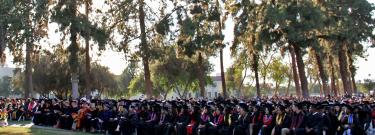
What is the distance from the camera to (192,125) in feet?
57.1

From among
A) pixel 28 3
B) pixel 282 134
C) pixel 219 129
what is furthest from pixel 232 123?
pixel 28 3

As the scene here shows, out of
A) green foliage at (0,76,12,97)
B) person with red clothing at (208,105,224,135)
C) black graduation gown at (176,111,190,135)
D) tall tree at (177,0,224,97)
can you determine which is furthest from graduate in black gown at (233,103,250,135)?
green foliage at (0,76,12,97)

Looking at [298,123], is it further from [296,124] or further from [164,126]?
[164,126]

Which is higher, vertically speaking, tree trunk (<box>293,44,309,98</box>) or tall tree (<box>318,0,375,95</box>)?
tall tree (<box>318,0,375,95</box>)

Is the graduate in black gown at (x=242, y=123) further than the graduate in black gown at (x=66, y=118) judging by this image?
No

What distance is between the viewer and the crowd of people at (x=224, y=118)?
51.3 feet

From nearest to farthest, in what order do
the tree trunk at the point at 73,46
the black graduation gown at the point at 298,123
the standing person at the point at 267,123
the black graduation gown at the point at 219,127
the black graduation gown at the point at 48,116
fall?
the black graduation gown at the point at 298,123, the standing person at the point at 267,123, the black graduation gown at the point at 219,127, the black graduation gown at the point at 48,116, the tree trunk at the point at 73,46

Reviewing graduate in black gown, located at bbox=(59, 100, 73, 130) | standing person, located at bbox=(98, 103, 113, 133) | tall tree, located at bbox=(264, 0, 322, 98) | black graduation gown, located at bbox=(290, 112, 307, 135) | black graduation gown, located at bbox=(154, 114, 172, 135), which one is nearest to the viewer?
black graduation gown, located at bbox=(290, 112, 307, 135)

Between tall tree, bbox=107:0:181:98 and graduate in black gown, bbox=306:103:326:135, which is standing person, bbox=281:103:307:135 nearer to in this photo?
graduate in black gown, bbox=306:103:326:135

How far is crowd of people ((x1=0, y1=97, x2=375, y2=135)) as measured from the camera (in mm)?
15648

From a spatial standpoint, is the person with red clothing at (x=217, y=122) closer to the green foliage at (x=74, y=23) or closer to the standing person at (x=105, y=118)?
the standing person at (x=105, y=118)

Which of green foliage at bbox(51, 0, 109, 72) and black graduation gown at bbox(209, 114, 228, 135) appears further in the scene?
green foliage at bbox(51, 0, 109, 72)

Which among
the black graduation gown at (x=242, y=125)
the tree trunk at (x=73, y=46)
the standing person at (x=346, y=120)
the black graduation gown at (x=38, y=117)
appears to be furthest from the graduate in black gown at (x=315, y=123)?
the tree trunk at (x=73, y=46)

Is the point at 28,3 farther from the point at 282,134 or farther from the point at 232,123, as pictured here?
the point at 282,134
